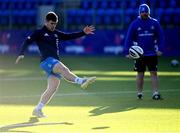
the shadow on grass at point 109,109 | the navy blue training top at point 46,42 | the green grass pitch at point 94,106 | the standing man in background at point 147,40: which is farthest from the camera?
the standing man in background at point 147,40

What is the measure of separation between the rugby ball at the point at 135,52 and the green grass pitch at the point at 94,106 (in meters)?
1.02

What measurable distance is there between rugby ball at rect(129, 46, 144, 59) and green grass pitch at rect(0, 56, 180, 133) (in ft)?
3.34

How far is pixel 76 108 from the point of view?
1378 centimetres

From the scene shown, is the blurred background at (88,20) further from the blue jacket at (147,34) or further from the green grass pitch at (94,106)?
the blue jacket at (147,34)

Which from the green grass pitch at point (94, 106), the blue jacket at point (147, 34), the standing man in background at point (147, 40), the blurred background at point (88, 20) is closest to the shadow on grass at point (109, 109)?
the green grass pitch at point (94, 106)

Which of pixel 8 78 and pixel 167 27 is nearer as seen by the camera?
pixel 8 78

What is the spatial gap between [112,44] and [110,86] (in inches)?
600

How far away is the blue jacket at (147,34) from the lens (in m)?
15.5

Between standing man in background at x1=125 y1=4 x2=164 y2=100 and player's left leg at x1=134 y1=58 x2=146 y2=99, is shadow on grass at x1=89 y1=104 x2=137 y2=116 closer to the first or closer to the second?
player's left leg at x1=134 y1=58 x2=146 y2=99

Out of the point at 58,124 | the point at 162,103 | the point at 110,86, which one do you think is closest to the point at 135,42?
the point at 162,103

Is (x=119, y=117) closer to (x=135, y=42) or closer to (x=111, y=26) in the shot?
(x=135, y=42)

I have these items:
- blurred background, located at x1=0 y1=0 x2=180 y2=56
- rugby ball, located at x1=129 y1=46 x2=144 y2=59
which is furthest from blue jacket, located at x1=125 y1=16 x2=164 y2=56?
blurred background, located at x1=0 y1=0 x2=180 y2=56

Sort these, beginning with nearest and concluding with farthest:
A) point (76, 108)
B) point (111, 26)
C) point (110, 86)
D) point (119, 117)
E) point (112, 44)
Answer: point (119, 117), point (76, 108), point (110, 86), point (112, 44), point (111, 26)

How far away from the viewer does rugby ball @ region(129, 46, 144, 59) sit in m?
15.3
